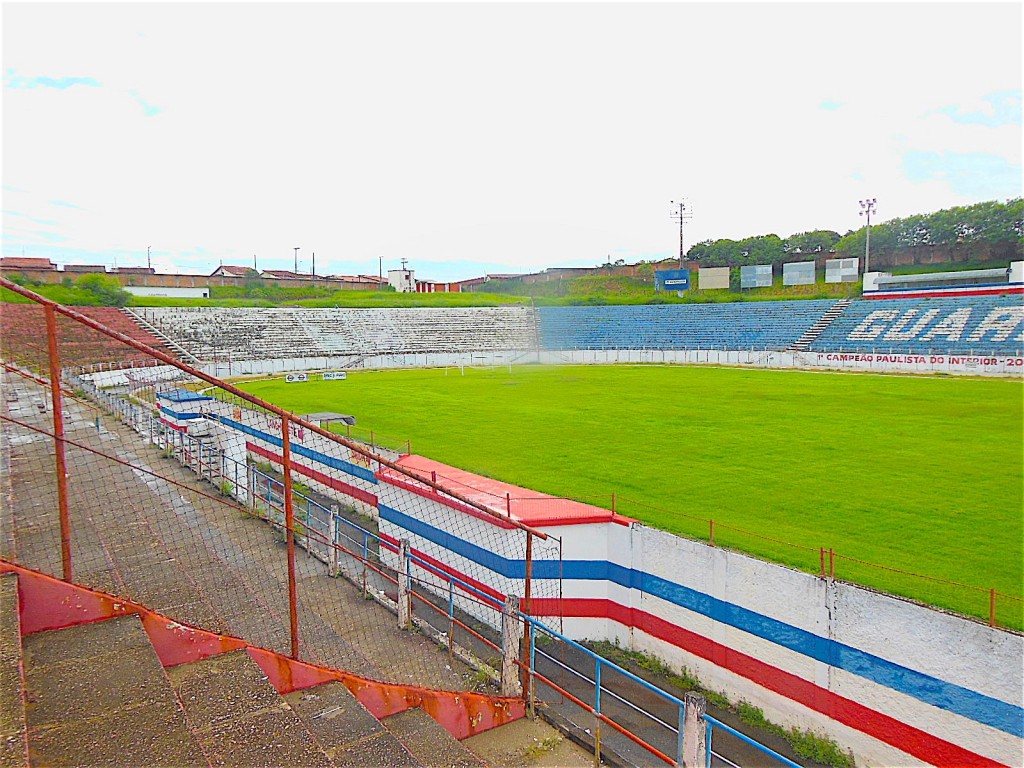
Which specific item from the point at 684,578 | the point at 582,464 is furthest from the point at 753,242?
the point at 684,578

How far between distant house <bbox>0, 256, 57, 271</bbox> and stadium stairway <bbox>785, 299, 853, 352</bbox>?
2270 inches

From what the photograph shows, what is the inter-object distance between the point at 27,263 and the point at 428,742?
217ft

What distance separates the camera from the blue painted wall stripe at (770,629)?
16.7 ft

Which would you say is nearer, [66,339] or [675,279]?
[66,339]

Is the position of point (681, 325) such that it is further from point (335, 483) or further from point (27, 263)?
point (27, 263)

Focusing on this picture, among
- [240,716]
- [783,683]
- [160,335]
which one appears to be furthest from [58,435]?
[160,335]

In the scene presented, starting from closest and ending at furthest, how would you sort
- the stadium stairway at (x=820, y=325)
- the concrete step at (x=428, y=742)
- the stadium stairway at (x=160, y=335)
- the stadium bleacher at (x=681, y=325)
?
the concrete step at (x=428, y=742)
the stadium stairway at (x=160, y=335)
the stadium stairway at (x=820, y=325)
the stadium bleacher at (x=681, y=325)

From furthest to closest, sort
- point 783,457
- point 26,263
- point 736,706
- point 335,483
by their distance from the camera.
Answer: point 26,263, point 783,457, point 335,483, point 736,706

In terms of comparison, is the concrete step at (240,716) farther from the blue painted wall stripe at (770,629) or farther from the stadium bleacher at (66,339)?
the blue painted wall stripe at (770,629)

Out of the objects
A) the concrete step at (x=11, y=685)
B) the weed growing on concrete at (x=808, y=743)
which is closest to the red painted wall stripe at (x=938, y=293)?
the weed growing on concrete at (x=808, y=743)

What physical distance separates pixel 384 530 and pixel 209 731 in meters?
6.59

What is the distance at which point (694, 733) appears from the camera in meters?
4.23

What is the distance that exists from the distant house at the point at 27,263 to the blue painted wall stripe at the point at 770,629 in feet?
194

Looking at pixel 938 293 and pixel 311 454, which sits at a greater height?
pixel 938 293
